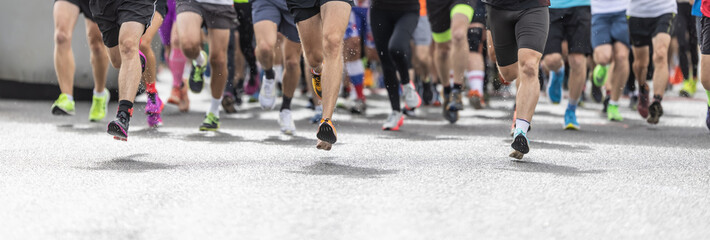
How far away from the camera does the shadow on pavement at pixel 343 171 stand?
16.7 ft

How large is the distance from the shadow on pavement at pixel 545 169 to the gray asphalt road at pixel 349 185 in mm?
12

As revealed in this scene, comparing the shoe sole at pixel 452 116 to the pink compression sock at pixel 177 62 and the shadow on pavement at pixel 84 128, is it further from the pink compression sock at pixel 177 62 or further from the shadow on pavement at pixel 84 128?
the shadow on pavement at pixel 84 128

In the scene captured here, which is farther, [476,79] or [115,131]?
[476,79]

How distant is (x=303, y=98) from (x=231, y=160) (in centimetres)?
906

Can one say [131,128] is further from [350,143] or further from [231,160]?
[231,160]

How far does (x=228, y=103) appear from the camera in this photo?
1072 cm

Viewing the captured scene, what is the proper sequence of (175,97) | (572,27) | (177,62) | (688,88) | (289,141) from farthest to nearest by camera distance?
(688,88)
(175,97)
(177,62)
(572,27)
(289,141)

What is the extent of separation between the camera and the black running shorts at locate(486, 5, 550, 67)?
6023 millimetres

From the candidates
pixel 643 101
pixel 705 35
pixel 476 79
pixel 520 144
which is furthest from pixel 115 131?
pixel 643 101

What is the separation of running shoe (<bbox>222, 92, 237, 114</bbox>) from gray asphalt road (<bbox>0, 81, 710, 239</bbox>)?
8.04ft

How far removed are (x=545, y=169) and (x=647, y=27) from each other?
439 centimetres

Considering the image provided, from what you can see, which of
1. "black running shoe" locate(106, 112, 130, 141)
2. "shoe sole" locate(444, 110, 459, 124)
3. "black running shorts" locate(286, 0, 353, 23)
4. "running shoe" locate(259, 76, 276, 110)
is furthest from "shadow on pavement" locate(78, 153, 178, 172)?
"shoe sole" locate(444, 110, 459, 124)

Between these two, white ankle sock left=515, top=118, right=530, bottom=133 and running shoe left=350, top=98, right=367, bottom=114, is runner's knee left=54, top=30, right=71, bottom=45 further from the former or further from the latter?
white ankle sock left=515, top=118, right=530, bottom=133

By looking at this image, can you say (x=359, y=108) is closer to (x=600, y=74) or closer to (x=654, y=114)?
(x=600, y=74)
